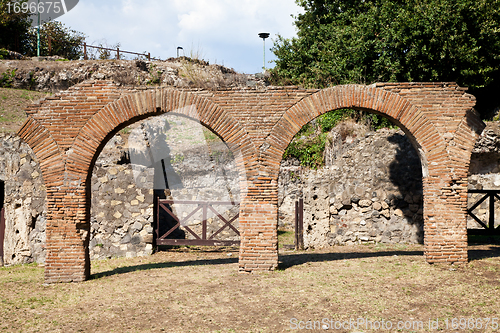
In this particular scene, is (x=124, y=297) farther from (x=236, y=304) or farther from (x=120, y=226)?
(x=120, y=226)

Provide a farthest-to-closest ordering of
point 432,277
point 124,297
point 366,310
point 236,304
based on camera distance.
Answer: point 432,277 < point 124,297 < point 236,304 < point 366,310

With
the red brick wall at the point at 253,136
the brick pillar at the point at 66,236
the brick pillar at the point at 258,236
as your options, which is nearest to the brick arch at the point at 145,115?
the red brick wall at the point at 253,136

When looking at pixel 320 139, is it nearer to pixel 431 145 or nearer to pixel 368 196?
pixel 368 196

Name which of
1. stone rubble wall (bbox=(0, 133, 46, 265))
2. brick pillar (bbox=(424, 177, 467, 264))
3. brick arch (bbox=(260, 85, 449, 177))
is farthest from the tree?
stone rubble wall (bbox=(0, 133, 46, 265))

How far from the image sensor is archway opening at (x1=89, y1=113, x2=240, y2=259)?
30.8 feet

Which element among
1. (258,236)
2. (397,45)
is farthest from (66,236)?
(397,45)

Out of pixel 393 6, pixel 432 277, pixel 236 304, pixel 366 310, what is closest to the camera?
pixel 366 310

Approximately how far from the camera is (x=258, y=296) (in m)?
6.01

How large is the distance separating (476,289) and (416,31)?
32.2 feet

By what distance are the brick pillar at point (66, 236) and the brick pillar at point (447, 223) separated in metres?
6.37

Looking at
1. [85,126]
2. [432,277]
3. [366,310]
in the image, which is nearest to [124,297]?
[85,126]

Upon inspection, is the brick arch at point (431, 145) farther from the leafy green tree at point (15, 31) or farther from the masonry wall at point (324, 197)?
Result: the leafy green tree at point (15, 31)

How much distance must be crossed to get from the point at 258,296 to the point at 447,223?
3.89 m

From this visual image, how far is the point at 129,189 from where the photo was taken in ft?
30.9
